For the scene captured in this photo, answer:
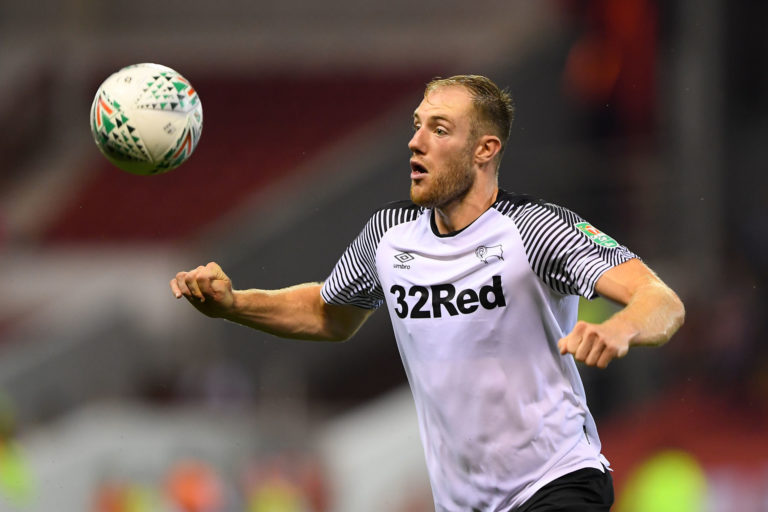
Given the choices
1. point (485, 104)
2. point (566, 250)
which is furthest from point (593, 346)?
point (485, 104)

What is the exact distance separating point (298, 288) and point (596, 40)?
344 inches

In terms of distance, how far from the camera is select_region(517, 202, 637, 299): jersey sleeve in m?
4.56

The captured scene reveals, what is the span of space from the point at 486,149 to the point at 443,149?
0.19 m

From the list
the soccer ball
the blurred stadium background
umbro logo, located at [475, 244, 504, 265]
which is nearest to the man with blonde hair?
umbro logo, located at [475, 244, 504, 265]

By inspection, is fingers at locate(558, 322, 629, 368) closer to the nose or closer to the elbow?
the elbow

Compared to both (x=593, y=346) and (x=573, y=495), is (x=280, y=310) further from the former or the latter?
(x=593, y=346)

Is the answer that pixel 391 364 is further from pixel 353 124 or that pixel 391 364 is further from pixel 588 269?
pixel 588 269

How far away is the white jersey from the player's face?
16 centimetres

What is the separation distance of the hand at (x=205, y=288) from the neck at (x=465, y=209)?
867mm

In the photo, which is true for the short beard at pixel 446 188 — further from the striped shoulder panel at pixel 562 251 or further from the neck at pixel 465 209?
the striped shoulder panel at pixel 562 251

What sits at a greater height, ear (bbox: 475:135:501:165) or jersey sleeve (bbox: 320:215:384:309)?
ear (bbox: 475:135:501:165)

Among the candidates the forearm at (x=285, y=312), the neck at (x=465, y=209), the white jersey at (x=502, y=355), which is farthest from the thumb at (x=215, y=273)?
the neck at (x=465, y=209)

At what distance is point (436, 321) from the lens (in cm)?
486

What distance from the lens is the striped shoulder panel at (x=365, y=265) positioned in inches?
207
